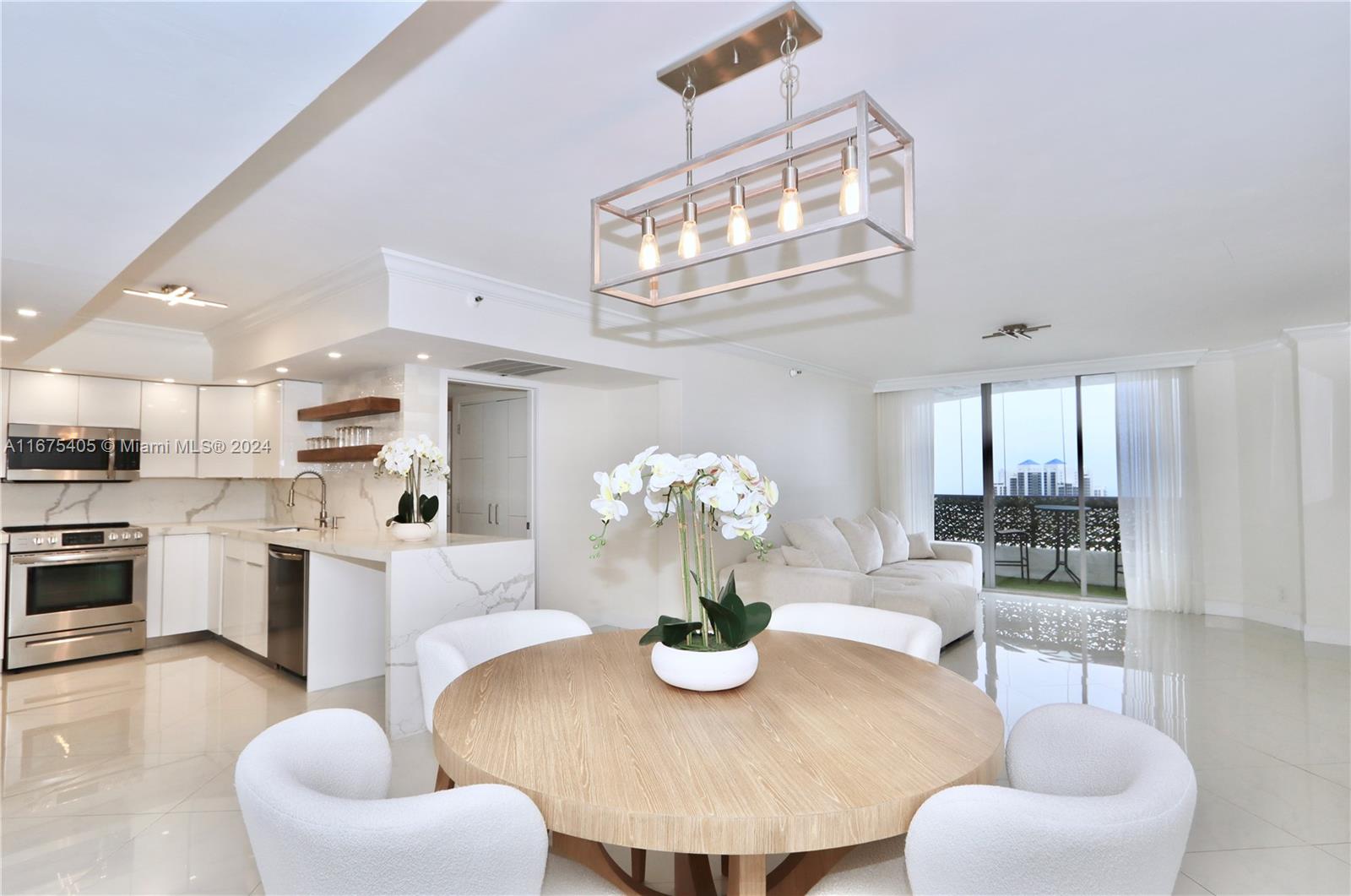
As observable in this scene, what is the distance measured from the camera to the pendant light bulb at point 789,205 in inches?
65.2

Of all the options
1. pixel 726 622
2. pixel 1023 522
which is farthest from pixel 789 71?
pixel 1023 522

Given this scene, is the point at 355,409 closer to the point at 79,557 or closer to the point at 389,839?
the point at 79,557

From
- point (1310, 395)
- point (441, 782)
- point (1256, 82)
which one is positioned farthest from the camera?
point (1310, 395)

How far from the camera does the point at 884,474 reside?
26.3 feet

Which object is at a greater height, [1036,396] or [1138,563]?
[1036,396]

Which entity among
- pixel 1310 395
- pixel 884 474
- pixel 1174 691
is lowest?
A: pixel 1174 691

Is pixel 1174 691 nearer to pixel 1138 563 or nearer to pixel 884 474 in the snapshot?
pixel 1138 563

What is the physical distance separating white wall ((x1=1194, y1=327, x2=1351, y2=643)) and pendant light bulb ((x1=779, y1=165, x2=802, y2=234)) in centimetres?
563

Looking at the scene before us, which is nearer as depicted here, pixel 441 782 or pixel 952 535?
pixel 441 782

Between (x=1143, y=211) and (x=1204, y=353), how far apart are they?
413 centimetres

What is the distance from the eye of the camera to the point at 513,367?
4754mm

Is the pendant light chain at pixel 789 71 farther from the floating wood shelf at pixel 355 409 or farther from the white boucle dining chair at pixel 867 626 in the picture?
the floating wood shelf at pixel 355 409

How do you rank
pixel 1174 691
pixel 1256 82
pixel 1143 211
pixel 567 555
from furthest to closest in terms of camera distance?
pixel 567 555
pixel 1174 691
pixel 1143 211
pixel 1256 82

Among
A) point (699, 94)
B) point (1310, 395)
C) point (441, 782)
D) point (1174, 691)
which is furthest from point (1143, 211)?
point (1310, 395)
